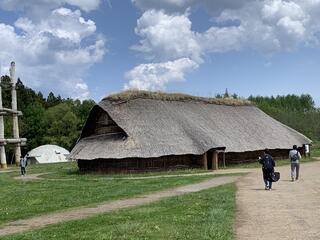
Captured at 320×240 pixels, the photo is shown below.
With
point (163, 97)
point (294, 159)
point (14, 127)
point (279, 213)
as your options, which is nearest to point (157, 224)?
point (279, 213)

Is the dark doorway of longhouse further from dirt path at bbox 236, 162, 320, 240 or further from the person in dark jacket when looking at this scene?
the person in dark jacket

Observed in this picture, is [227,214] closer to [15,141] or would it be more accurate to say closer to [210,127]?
[210,127]

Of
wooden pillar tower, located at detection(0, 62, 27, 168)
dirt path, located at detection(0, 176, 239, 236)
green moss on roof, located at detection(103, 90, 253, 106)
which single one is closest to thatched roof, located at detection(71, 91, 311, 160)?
green moss on roof, located at detection(103, 90, 253, 106)

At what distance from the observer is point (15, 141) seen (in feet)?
226

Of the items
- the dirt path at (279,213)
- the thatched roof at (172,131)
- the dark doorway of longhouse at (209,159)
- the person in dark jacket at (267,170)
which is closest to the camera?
the dirt path at (279,213)

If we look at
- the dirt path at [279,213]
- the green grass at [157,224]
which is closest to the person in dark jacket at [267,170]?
the dirt path at [279,213]

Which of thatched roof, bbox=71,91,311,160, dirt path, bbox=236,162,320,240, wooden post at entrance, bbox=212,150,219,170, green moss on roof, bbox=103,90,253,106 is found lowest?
dirt path, bbox=236,162,320,240

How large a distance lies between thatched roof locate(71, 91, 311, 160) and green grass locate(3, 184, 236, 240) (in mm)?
22612

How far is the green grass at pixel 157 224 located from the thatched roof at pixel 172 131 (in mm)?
22612

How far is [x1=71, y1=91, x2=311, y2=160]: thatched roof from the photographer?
41.4 metres

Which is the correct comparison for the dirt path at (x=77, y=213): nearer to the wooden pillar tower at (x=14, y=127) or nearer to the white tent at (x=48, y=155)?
the wooden pillar tower at (x=14, y=127)

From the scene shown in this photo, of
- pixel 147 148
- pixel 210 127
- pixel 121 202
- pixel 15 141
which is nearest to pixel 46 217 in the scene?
pixel 121 202

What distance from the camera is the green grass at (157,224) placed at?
12.3 meters

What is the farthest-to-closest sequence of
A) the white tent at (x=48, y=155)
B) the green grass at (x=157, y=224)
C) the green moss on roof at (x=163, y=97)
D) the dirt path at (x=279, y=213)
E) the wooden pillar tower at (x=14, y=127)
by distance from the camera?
the white tent at (x=48, y=155)
the wooden pillar tower at (x=14, y=127)
the green moss on roof at (x=163, y=97)
the dirt path at (x=279, y=213)
the green grass at (x=157, y=224)
